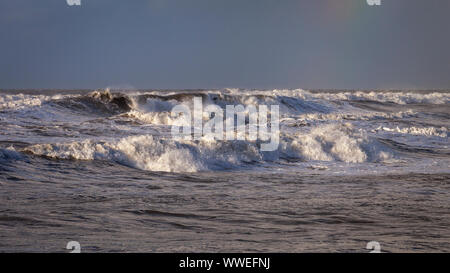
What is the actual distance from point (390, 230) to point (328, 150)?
23.2 feet

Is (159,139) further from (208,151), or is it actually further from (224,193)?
(224,193)

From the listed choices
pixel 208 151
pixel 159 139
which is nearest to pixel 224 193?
pixel 208 151

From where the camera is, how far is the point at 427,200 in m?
7.11

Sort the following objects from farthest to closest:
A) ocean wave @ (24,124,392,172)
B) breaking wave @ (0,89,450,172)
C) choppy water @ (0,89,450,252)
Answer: breaking wave @ (0,89,450,172) < ocean wave @ (24,124,392,172) < choppy water @ (0,89,450,252)

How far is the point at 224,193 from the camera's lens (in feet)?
24.6

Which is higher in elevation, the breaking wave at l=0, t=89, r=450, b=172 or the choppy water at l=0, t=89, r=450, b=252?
the breaking wave at l=0, t=89, r=450, b=172

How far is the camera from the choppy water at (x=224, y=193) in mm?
5012

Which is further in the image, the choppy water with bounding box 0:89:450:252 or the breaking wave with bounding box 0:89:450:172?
the breaking wave with bounding box 0:89:450:172

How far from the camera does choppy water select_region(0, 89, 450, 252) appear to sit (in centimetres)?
501

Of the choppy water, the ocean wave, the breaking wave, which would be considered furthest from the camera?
the breaking wave

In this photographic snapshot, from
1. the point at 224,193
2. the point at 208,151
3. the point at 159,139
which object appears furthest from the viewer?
the point at 159,139
